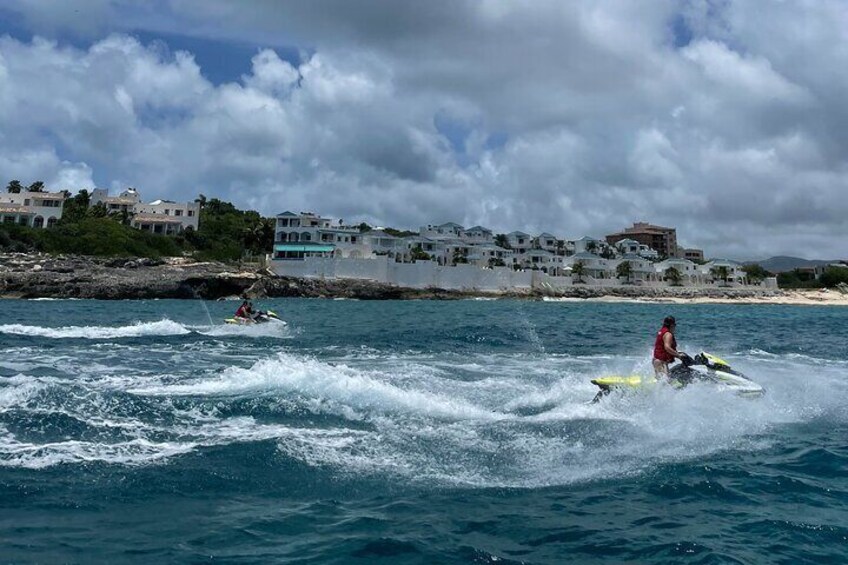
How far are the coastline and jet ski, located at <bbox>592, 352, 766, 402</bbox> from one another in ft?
221

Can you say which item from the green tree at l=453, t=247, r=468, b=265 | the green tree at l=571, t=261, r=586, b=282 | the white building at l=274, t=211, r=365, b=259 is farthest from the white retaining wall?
the green tree at l=571, t=261, r=586, b=282

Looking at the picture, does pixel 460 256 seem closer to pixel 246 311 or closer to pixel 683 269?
pixel 683 269

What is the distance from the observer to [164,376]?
687 inches

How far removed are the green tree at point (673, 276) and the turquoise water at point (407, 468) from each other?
115940 mm

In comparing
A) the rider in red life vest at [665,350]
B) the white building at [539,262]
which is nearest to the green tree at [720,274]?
the white building at [539,262]

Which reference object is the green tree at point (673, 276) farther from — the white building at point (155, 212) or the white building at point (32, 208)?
the white building at point (32, 208)

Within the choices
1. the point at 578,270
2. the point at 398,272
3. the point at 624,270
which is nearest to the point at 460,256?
the point at 578,270

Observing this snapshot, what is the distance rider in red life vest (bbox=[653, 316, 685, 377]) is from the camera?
14406 mm

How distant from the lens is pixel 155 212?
122062 millimetres

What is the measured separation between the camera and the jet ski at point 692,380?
45.4 feet

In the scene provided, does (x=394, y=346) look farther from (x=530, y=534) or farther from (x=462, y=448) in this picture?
(x=530, y=534)

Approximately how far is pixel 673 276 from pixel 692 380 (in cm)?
12305

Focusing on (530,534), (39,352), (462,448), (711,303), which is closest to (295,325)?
(39,352)

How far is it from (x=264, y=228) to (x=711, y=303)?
7523cm
